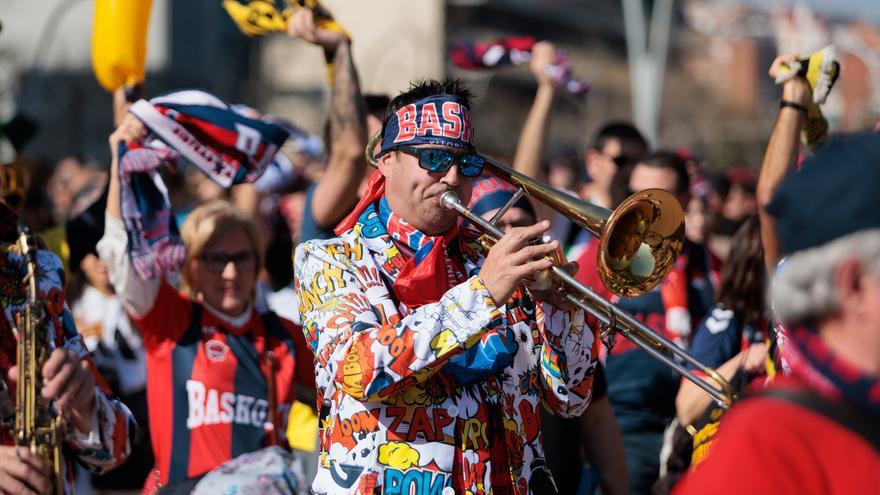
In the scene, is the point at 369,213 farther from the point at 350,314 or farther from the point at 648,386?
the point at 648,386

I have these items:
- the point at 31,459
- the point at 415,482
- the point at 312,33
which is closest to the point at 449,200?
the point at 415,482

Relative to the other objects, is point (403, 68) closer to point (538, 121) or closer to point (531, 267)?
point (538, 121)

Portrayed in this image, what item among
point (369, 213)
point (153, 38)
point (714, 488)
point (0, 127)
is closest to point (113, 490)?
point (0, 127)

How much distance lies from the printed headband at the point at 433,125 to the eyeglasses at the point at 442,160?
19 mm

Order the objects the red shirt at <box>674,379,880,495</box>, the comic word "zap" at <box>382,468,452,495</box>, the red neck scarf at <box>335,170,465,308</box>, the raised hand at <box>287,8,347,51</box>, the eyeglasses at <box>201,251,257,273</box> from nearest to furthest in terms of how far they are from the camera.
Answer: the red shirt at <box>674,379,880,495</box>, the comic word "zap" at <box>382,468,452,495</box>, the red neck scarf at <box>335,170,465,308</box>, the eyeglasses at <box>201,251,257,273</box>, the raised hand at <box>287,8,347,51</box>

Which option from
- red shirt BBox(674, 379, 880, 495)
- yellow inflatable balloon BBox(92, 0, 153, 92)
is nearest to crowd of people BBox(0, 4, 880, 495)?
red shirt BBox(674, 379, 880, 495)

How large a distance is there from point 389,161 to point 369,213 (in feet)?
0.50

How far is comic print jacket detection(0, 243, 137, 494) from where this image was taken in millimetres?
3312

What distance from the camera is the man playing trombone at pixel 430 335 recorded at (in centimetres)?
315

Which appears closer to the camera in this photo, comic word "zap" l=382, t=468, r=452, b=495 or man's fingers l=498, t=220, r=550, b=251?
man's fingers l=498, t=220, r=550, b=251

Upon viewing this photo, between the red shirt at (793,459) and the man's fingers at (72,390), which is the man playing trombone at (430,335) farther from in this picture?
the red shirt at (793,459)

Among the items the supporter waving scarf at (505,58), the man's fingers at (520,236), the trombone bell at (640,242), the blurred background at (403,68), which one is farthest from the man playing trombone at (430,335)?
the blurred background at (403,68)

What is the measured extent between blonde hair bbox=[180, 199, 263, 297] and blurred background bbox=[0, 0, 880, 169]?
15.4ft

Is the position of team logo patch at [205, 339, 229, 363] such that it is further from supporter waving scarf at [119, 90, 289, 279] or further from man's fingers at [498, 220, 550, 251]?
man's fingers at [498, 220, 550, 251]
